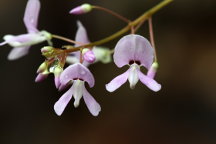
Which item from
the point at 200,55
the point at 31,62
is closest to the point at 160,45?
the point at 200,55

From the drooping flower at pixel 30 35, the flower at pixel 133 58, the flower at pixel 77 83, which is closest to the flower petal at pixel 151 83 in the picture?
the flower at pixel 133 58

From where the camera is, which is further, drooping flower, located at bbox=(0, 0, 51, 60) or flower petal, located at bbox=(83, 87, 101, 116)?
drooping flower, located at bbox=(0, 0, 51, 60)

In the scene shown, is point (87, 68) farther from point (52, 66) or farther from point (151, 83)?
point (151, 83)

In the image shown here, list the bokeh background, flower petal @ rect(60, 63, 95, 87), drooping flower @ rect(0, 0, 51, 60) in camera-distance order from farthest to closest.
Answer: the bokeh background → drooping flower @ rect(0, 0, 51, 60) → flower petal @ rect(60, 63, 95, 87)

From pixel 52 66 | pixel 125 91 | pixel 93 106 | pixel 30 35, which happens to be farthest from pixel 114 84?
pixel 125 91

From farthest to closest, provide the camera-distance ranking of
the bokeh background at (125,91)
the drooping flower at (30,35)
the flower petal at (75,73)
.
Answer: the bokeh background at (125,91)
the drooping flower at (30,35)
the flower petal at (75,73)

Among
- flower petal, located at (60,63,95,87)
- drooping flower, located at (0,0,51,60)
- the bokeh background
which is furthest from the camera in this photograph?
the bokeh background

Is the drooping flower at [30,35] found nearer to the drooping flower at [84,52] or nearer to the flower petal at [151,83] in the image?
the drooping flower at [84,52]

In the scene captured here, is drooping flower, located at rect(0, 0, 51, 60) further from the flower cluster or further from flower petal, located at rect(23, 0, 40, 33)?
the flower cluster

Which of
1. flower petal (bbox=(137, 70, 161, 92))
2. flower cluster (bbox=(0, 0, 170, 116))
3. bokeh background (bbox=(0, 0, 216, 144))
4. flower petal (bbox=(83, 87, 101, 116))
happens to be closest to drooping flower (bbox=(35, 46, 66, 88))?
flower cluster (bbox=(0, 0, 170, 116))
